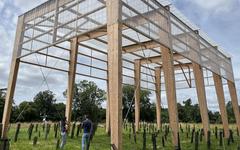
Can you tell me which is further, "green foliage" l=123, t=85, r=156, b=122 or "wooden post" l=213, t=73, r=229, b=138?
"green foliage" l=123, t=85, r=156, b=122

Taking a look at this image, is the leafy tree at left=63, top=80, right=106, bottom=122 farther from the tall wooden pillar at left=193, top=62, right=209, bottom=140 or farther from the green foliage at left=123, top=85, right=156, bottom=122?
the tall wooden pillar at left=193, top=62, right=209, bottom=140

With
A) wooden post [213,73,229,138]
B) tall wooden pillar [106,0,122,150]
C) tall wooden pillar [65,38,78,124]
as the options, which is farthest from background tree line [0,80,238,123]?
tall wooden pillar [106,0,122,150]

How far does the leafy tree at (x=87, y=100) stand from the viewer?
68000 mm

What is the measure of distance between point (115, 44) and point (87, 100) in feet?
197

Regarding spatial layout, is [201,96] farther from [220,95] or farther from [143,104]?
[143,104]

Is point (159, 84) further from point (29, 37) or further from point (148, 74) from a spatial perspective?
point (29, 37)

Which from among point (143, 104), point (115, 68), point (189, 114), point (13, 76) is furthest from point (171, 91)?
point (189, 114)

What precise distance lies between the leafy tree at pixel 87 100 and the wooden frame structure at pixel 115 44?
40.1m

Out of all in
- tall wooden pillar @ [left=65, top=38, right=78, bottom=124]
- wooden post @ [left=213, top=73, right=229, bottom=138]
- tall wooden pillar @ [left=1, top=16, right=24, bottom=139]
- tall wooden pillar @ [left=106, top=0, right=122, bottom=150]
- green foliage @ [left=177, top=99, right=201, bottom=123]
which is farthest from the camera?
green foliage @ [left=177, top=99, right=201, bottom=123]

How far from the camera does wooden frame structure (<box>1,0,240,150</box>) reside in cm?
1285

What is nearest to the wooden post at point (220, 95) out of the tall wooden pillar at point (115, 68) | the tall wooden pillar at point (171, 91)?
the tall wooden pillar at point (171, 91)

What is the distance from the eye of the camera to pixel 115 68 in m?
12.3

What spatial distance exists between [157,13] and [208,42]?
9966mm

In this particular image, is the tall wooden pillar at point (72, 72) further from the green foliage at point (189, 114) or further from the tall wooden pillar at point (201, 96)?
the green foliage at point (189, 114)
